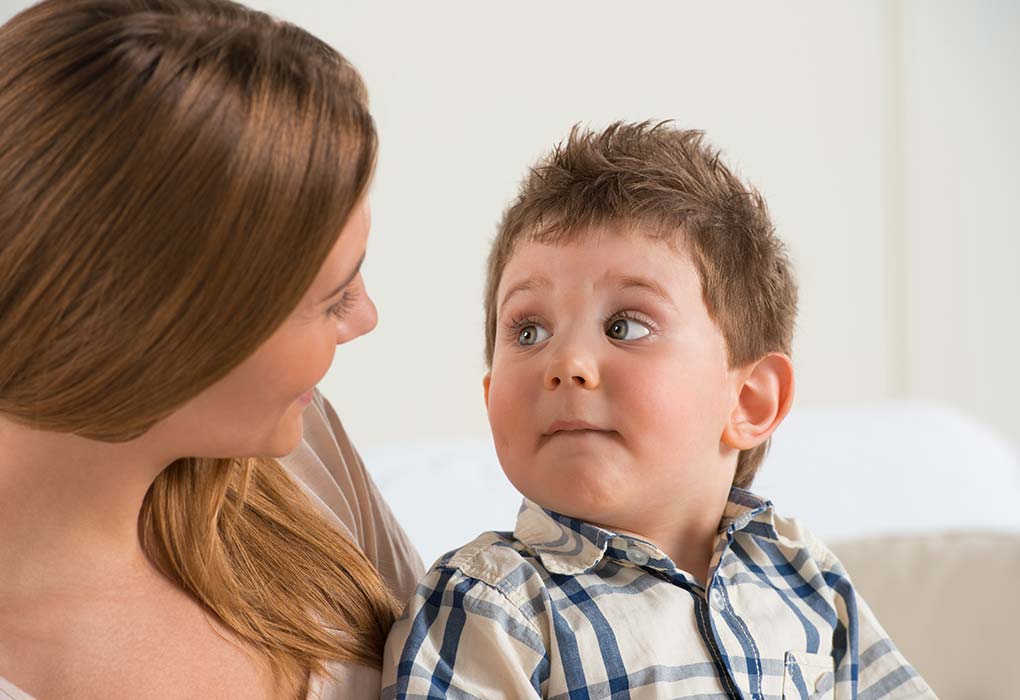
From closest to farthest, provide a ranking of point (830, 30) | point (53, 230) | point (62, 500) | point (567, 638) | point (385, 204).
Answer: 1. point (53, 230)
2. point (62, 500)
3. point (567, 638)
4. point (385, 204)
5. point (830, 30)

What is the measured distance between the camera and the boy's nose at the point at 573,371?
1026 millimetres

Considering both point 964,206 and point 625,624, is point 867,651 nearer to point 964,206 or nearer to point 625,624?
point 625,624

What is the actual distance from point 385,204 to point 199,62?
2015 mm

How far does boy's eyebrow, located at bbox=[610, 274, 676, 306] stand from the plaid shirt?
0.21 meters

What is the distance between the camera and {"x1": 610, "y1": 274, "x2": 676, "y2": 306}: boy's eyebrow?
1073mm

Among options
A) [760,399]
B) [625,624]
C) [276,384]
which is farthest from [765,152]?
[276,384]

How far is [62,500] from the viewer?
0.88 m

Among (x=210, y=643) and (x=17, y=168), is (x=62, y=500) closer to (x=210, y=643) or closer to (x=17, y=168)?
(x=210, y=643)

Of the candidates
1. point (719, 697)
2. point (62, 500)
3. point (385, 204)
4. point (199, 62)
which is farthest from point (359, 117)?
point (385, 204)

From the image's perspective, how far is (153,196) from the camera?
740 mm

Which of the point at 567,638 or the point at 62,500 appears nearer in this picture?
the point at 62,500

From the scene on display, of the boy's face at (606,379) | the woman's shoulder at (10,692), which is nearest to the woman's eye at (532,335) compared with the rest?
the boy's face at (606,379)

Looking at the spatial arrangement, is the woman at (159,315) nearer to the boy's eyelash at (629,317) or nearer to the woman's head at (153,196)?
the woman's head at (153,196)

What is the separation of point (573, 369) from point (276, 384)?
0.93ft
